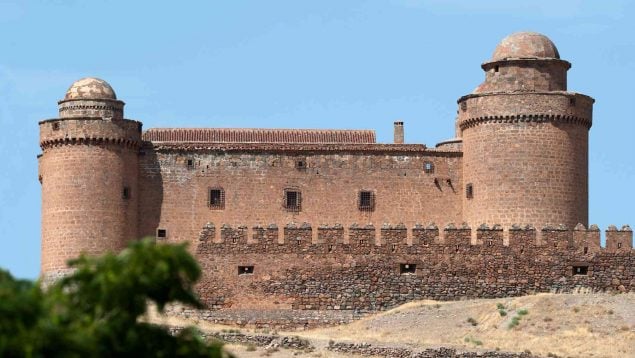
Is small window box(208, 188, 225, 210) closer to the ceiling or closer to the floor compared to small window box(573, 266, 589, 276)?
closer to the ceiling

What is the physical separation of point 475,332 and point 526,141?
9983 millimetres

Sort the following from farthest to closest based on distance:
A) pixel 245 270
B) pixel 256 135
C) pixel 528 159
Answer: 1. pixel 256 135
2. pixel 528 159
3. pixel 245 270

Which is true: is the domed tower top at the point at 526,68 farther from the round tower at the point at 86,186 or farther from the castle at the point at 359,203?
the round tower at the point at 86,186

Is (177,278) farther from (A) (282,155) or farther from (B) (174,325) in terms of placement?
(A) (282,155)

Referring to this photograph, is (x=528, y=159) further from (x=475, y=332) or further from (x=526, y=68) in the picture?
(x=475, y=332)

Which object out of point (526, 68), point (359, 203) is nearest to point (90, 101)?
point (359, 203)

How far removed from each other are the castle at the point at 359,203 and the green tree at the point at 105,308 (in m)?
27.5

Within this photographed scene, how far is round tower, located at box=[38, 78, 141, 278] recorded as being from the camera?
55531 mm

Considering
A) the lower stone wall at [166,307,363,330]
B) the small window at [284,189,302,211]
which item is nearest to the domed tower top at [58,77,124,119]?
the small window at [284,189,302,211]

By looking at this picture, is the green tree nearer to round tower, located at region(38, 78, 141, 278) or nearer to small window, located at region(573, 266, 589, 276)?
small window, located at region(573, 266, 589, 276)

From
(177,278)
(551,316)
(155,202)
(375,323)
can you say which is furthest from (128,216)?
(177,278)

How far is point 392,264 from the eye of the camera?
53.1m

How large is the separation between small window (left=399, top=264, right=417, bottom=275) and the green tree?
92.9 ft

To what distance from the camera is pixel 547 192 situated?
56.4 m
